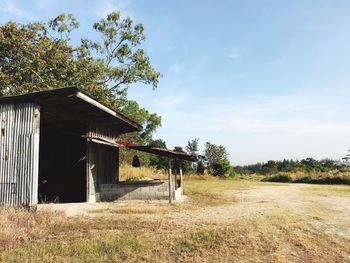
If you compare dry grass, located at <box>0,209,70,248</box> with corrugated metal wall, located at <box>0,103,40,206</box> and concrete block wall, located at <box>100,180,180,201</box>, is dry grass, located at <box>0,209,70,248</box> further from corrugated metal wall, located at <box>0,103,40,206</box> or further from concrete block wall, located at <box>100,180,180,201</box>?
concrete block wall, located at <box>100,180,180,201</box>

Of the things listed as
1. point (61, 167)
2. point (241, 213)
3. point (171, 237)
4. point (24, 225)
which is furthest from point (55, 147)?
point (171, 237)

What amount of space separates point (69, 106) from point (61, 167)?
333cm

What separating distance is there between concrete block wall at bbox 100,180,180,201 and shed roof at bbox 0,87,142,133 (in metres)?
2.93

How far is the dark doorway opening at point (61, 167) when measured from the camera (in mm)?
14898

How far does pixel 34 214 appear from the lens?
932 cm

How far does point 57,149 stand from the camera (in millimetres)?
15352

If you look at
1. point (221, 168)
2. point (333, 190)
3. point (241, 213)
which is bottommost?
point (241, 213)

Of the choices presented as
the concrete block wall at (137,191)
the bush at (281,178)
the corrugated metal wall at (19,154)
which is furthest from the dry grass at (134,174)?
the corrugated metal wall at (19,154)

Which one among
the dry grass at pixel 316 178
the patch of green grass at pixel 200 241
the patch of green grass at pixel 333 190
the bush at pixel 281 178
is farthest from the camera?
the bush at pixel 281 178

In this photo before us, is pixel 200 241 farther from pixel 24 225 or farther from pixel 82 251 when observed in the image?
pixel 24 225

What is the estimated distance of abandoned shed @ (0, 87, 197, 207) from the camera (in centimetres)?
1074

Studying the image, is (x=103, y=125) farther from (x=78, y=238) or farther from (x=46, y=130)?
(x=78, y=238)

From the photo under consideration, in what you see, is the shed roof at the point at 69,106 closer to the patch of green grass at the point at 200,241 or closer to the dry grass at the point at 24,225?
the dry grass at the point at 24,225

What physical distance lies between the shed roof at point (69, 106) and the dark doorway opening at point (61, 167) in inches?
35.3
